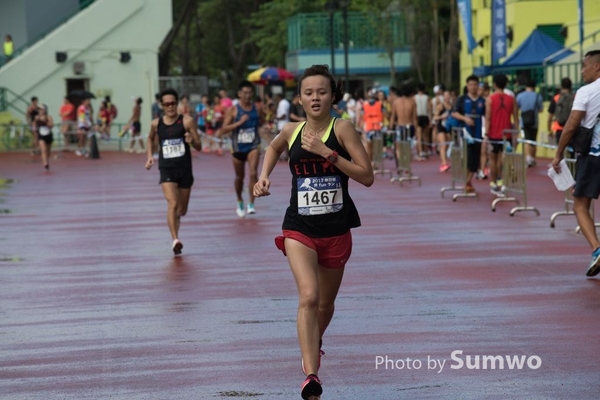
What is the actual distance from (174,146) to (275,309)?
4.88 meters

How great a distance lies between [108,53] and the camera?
5181 centimetres

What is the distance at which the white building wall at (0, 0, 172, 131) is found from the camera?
50.7 m

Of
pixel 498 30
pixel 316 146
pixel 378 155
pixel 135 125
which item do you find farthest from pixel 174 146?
pixel 135 125

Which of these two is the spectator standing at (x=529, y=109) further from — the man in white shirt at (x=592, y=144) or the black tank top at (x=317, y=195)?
the black tank top at (x=317, y=195)

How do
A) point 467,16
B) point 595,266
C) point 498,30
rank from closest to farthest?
1. point 595,266
2. point 498,30
3. point 467,16

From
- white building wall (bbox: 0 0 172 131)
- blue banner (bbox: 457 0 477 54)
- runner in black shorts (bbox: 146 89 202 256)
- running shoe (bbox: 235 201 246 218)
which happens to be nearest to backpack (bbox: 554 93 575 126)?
running shoe (bbox: 235 201 246 218)

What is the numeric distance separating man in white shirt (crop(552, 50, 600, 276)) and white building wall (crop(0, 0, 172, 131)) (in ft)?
134

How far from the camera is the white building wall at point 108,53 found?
50.7 metres

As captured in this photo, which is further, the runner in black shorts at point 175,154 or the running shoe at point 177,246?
the runner in black shorts at point 175,154

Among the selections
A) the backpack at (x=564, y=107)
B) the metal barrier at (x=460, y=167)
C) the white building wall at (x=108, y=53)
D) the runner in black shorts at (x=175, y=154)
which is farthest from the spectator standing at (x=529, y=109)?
the white building wall at (x=108, y=53)

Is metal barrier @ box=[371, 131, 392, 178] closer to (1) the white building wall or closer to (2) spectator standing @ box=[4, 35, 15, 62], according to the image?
(1) the white building wall

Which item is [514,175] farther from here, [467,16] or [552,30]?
[552,30]

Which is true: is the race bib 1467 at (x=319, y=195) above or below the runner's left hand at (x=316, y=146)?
below

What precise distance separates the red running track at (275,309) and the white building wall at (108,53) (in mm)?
32206
